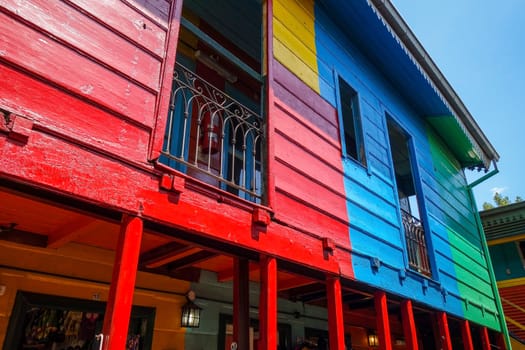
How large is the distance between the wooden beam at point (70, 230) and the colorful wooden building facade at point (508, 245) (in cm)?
1236

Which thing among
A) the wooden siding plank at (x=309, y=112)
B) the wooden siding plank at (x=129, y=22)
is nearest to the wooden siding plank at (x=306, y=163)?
the wooden siding plank at (x=309, y=112)

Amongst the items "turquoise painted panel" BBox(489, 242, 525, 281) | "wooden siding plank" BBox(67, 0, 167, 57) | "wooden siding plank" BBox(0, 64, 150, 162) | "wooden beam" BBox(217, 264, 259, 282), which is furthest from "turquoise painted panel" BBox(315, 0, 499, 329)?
"turquoise painted panel" BBox(489, 242, 525, 281)

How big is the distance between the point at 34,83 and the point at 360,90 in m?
4.38

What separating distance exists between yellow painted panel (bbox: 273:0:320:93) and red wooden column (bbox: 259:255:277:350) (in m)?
2.20

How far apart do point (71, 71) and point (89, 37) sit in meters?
0.31

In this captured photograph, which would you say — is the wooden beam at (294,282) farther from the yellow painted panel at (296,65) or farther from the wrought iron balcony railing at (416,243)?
the yellow painted panel at (296,65)

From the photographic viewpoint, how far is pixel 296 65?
171 inches

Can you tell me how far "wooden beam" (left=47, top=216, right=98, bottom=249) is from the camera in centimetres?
276

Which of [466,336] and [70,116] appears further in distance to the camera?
[466,336]

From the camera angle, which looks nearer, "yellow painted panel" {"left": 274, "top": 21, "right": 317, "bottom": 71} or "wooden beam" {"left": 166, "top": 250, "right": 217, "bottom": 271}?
"wooden beam" {"left": 166, "top": 250, "right": 217, "bottom": 271}

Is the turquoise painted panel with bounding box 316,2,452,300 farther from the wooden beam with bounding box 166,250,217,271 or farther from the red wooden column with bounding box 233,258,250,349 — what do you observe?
the wooden beam with bounding box 166,250,217,271

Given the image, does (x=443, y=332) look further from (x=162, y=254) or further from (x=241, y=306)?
(x=162, y=254)

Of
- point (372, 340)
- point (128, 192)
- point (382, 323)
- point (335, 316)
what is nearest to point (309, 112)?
point (335, 316)

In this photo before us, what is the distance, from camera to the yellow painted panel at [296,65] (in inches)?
163
